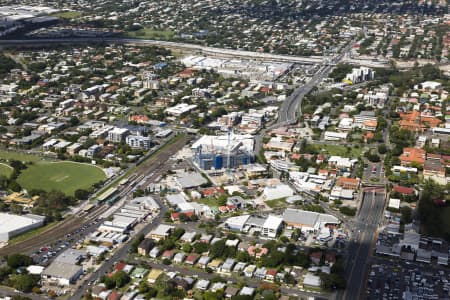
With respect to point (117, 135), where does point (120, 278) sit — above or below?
below

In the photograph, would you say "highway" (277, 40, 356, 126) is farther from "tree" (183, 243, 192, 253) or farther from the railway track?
"tree" (183, 243, 192, 253)

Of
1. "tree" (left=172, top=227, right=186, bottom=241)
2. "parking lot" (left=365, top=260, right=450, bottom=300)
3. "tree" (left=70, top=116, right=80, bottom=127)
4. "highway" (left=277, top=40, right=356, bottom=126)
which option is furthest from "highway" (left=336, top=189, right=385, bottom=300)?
"tree" (left=70, top=116, right=80, bottom=127)

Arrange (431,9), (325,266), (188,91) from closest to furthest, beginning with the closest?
(325,266), (188,91), (431,9)

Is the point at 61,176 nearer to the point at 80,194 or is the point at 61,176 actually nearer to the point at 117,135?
the point at 80,194

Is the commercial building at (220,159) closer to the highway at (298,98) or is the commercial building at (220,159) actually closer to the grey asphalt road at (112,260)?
the grey asphalt road at (112,260)

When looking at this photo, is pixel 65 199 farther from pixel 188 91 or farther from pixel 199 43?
pixel 199 43

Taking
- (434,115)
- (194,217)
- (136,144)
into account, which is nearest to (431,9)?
(434,115)

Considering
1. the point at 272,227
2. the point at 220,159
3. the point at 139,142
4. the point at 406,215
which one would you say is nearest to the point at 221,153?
the point at 220,159
